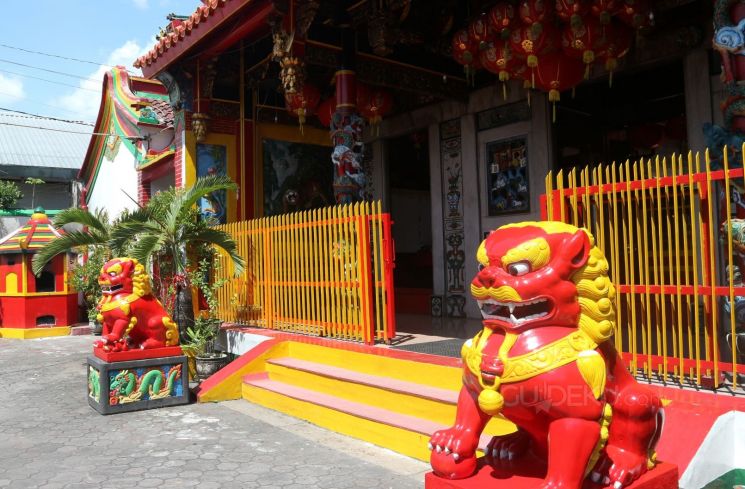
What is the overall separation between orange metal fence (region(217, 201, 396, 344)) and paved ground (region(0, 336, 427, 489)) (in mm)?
1296

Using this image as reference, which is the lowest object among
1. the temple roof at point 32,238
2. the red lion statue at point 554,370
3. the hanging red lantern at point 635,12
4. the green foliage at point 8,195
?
the red lion statue at point 554,370

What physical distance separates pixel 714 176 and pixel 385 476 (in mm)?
2873

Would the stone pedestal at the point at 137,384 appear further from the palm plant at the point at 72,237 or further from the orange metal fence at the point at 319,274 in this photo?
the palm plant at the point at 72,237

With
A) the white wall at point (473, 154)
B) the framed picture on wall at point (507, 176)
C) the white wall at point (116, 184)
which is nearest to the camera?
the white wall at point (473, 154)

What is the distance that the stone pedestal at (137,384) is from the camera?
6098 millimetres

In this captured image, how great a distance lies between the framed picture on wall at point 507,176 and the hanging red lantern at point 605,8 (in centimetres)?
282

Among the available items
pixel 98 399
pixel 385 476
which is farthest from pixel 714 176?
pixel 98 399

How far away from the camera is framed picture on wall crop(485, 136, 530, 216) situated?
8594 mm

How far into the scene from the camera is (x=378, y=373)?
560 centimetres

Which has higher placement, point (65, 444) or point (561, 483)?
point (561, 483)

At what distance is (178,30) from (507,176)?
5.30m

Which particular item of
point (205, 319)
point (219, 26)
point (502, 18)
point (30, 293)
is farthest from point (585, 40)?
point (30, 293)

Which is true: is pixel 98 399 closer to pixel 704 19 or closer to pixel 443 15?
pixel 443 15

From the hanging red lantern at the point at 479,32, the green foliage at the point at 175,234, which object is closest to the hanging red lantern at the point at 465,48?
the hanging red lantern at the point at 479,32
